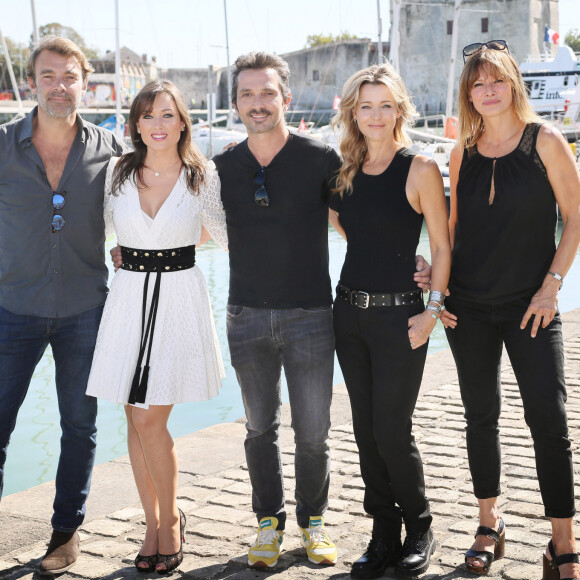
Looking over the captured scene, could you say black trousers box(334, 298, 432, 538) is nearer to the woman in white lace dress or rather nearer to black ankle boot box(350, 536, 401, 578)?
black ankle boot box(350, 536, 401, 578)

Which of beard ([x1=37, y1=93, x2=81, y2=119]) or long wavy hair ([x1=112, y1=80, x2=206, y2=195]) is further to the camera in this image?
beard ([x1=37, y1=93, x2=81, y2=119])

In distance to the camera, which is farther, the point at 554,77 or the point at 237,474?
the point at 554,77

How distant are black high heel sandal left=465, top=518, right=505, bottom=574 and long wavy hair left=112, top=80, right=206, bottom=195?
1.94 m

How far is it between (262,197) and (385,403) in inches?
40.3

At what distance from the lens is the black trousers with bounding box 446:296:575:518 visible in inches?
139

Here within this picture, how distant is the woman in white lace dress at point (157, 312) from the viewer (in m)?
3.84

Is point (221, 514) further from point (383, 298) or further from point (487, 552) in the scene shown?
point (383, 298)

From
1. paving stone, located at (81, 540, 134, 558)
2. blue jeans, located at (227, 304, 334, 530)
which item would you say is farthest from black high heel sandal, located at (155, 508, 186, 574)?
blue jeans, located at (227, 304, 334, 530)

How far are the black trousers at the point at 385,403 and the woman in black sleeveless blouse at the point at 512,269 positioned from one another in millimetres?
239

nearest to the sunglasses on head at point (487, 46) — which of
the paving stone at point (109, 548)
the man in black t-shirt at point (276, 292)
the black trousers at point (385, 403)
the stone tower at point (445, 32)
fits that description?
the man in black t-shirt at point (276, 292)

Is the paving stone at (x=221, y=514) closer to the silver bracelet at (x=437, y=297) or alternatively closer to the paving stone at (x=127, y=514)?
the paving stone at (x=127, y=514)

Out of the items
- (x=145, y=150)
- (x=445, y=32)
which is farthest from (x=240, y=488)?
(x=445, y=32)

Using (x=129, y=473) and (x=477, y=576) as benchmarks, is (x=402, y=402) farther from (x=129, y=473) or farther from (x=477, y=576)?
(x=129, y=473)

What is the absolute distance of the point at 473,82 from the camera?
373 cm
